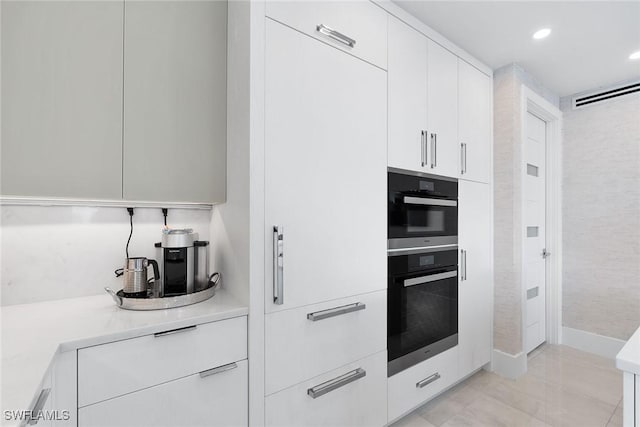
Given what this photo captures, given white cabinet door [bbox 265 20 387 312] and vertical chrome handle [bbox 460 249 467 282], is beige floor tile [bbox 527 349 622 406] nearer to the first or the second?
vertical chrome handle [bbox 460 249 467 282]

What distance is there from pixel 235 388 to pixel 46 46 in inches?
58.6

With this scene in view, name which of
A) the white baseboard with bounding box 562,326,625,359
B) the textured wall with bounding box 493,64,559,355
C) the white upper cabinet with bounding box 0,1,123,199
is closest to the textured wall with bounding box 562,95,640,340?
the white baseboard with bounding box 562,326,625,359

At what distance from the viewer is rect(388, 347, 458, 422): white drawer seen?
187cm

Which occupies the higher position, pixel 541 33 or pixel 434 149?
pixel 541 33

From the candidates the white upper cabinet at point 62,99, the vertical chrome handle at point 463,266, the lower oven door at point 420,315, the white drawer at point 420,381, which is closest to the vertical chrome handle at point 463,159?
the vertical chrome handle at point 463,266

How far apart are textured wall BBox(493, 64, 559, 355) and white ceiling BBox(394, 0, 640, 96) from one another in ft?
0.88

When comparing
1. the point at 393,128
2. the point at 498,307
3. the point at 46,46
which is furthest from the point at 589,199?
the point at 46,46

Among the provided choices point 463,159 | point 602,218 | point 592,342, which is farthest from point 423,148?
point 592,342

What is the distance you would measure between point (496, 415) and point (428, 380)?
521 mm

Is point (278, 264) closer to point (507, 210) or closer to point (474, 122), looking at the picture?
point (474, 122)

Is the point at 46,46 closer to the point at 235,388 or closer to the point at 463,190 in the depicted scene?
the point at 235,388

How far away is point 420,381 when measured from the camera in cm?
202

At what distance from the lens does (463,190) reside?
241 centimetres

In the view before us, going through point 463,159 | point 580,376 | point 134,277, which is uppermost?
point 463,159
